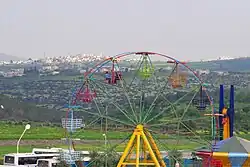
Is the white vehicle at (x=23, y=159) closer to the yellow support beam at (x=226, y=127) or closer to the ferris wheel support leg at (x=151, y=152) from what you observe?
the yellow support beam at (x=226, y=127)

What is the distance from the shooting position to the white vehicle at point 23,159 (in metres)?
50.7

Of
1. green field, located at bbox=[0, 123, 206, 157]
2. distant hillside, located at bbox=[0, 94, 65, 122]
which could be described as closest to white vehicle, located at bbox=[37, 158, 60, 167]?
green field, located at bbox=[0, 123, 206, 157]

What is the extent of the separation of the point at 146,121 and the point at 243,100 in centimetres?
8190

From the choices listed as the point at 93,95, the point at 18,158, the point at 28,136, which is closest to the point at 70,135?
the point at 93,95

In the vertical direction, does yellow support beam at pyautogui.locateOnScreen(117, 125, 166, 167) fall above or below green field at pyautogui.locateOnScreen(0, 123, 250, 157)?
above

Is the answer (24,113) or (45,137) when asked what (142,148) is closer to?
(45,137)

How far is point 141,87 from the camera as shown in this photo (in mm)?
35438

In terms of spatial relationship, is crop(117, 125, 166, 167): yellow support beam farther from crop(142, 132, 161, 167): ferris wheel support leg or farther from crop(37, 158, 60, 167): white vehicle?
crop(37, 158, 60, 167): white vehicle

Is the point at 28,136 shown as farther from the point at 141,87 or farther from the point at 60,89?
the point at 60,89

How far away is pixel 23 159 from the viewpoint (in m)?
51.5

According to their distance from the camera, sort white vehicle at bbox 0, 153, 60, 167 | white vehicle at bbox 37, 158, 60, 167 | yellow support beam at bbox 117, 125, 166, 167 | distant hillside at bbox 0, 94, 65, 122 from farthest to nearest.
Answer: distant hillside at bbox 0, 94, 65, 122 < white vehicle at bbox 0, 153, 60, 167 < white vehicle at bbox 37, 158, 60, 167 < yellow support beam at bbox 117, 125, 166, 167

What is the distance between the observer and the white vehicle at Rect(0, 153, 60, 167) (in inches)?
1994

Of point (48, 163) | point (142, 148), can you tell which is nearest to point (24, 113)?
point (48, 163)

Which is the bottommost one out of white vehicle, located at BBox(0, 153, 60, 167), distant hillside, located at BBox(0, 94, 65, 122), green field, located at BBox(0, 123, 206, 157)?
distant hillside, located at BBox(0, 94, 65, 122)
